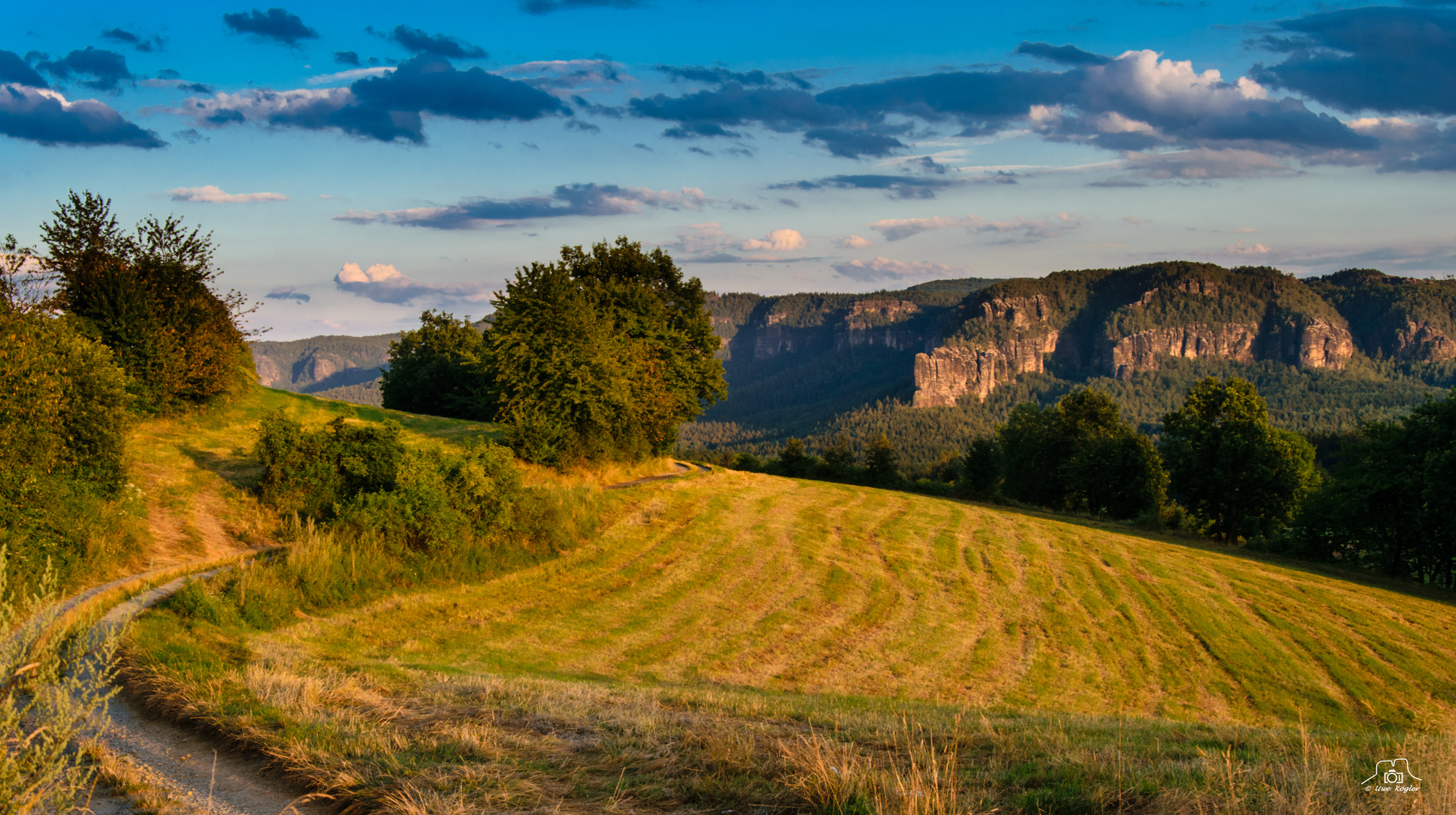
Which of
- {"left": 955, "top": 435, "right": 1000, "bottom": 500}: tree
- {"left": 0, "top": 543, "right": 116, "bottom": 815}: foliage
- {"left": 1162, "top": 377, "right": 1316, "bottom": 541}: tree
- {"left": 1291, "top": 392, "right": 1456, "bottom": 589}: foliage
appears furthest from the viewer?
Answer: {"left": 955, "top": 435, "right": 1000, "bottom": 500}: tree

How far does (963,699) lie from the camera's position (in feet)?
56.7

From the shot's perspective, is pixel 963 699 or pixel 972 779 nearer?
pixel 972 779

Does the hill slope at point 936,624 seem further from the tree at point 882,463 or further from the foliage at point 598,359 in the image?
the tree at point 882,463

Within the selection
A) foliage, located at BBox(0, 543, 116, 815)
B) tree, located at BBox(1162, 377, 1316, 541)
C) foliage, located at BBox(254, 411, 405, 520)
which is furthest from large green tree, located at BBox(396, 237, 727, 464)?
tree, located at BBox(1162, 377, 1316, 541)

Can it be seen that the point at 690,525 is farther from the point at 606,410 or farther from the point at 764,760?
the point at 764,760

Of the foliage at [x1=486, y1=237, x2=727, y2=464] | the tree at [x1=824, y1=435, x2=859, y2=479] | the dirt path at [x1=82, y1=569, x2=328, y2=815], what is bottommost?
the tree at [x1=824, y1=435, x2=859, y2=479]

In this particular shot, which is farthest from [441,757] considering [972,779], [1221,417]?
[1221,417]

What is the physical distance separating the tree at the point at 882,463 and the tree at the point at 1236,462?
20730 mm

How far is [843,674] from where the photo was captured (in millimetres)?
18625

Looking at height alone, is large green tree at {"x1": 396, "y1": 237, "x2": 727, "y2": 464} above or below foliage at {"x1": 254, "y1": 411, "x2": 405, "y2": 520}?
above

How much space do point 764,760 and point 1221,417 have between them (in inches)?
2272

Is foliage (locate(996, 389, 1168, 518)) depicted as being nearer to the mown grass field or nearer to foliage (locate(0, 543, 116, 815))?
the mown grass field
